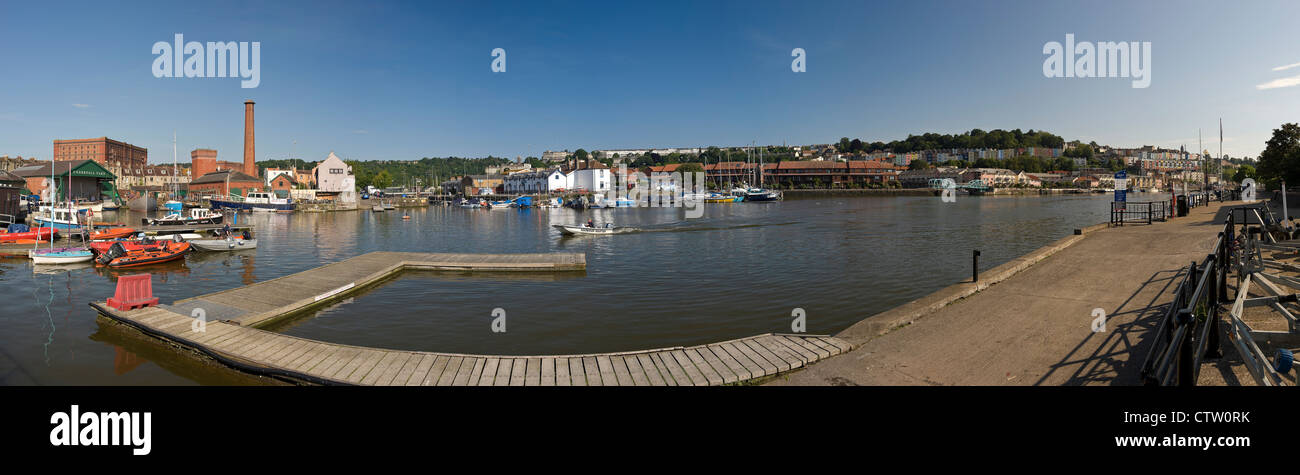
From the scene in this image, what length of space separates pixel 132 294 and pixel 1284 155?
5736cm

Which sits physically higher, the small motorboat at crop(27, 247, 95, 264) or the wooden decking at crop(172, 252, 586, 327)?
the small motorboat at crop(27, 247, 95, 264)

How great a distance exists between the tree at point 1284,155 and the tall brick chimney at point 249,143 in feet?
403

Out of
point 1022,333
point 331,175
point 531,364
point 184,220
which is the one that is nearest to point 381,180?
point 331,175

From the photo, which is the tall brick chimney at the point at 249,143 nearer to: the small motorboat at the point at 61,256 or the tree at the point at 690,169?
the small motorboat at the point at 61,256

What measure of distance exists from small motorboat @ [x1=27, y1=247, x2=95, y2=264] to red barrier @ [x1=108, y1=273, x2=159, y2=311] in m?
16.4

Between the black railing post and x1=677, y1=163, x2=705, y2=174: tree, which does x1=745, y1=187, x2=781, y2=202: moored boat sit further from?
the black railing post

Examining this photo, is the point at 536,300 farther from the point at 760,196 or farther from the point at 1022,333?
the point at 760,196

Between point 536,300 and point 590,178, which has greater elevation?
point 590,178

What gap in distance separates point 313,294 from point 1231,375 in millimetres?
18272

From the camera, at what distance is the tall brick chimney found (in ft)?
318

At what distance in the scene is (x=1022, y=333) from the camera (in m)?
9.22
